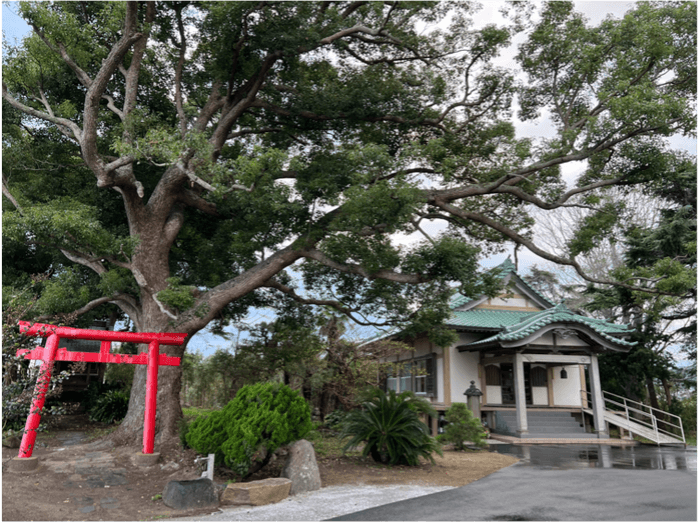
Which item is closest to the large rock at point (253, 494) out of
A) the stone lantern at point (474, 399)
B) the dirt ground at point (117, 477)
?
the dirt ground at point (117, 477)

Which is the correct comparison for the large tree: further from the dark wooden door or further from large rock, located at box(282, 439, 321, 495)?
the dark wooden door

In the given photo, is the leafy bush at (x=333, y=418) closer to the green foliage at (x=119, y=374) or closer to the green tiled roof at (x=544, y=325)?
the green tiled roof at (x=544, y=325)

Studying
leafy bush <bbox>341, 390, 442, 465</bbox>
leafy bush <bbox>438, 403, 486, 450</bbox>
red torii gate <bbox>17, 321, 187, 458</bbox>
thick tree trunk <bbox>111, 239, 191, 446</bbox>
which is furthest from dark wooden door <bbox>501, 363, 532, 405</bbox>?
red torii gate <bbox>17, 321, 187, 458</bbox>

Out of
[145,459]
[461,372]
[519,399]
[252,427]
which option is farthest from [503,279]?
[145,459]

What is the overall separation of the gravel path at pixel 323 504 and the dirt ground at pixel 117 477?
1.30 ft

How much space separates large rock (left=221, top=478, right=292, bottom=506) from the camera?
6625 millimetres

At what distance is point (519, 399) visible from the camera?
16.1 m

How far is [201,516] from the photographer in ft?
20.1

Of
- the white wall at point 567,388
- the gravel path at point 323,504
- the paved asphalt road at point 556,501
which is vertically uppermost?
the white wall at point 567,388

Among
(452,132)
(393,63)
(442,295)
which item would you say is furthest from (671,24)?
(442,295)

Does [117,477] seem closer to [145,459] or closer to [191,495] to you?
[145,459]

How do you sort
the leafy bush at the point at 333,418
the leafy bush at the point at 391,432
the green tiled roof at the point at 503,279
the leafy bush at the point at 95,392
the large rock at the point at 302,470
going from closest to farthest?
the large rock at the point at 302,470
the leafy bush at the point at 391,432
the leafy bush at the point at 333,418
the leafy bush at the point at 95,392
the green tiled roof at the point at 503,279

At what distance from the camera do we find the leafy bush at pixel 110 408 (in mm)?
15008

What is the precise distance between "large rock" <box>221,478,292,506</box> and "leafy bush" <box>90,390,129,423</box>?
9.94 meters
